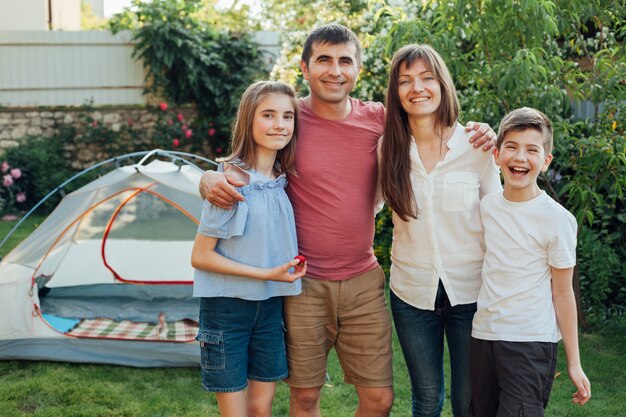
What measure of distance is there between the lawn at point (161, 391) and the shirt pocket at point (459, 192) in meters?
1.45

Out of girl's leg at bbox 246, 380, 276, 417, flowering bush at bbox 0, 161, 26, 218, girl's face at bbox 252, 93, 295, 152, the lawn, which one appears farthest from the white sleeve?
flowering bush at bbox 0, 161, 26, 218

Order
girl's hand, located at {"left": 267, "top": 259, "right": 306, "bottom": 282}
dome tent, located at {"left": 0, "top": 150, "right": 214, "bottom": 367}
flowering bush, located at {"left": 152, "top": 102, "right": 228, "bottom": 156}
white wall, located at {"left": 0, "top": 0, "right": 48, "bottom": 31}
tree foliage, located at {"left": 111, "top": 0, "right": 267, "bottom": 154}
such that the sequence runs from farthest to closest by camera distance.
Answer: white wall, located at {"left": 0, "top": 0, "right": 48, "bottom": 31}
flowering bush, located at {"left": 152, "top": 102, "right": 228, "bottom": 156}
tree foliage, located at {"left": 111, "top": 0, "right": 267, "bottom": 154}
dome tent, located at {"left": 0, "top": 150, "right": 214, "bottom": 367}
girl's hand, located at {"left": 267, "top": 259, "right": 306, "bottom": 282}

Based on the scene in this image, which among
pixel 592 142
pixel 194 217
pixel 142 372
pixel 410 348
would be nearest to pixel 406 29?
pixel 592 142

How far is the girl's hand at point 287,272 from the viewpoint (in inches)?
83.3

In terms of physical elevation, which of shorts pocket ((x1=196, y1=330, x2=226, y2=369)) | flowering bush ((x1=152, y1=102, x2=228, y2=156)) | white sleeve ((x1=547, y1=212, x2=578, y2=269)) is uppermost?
white sleeve ((x1=547, y1=212, x2=578, y2=269))

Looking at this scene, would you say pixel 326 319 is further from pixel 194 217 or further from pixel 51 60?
pixel 51 60

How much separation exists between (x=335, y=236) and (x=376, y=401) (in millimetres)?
567

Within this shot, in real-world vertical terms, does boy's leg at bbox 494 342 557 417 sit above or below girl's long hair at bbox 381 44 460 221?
below

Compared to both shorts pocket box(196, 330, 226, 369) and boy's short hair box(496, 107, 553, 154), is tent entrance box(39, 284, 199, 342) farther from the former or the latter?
boy's short hair box(496, 107, 553, 154)

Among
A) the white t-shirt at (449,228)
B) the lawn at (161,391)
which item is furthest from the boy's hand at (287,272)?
the lawn at (161,391)

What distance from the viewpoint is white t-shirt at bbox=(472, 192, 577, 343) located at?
1.99m

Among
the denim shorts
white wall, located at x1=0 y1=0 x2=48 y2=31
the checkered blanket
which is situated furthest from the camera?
white wall, located at x1=0 y1=0 x2=48 y2=31

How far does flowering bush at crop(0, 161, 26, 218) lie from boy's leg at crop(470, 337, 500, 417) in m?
6.76

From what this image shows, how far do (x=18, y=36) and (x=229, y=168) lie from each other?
709cm
